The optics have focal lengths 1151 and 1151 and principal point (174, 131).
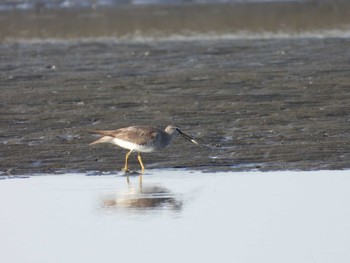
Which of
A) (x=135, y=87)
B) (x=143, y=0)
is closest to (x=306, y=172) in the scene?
(x=135, y=87)

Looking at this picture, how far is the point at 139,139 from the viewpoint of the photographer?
1233 cm

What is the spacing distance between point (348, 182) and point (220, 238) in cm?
248

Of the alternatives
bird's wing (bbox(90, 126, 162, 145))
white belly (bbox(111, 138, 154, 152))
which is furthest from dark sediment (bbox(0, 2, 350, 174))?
bird's wing (bbox(90, 126, 162, 145))

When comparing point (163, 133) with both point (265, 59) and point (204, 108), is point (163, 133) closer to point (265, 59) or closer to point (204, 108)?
point (204, 108)

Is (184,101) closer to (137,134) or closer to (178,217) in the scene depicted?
(137,134)

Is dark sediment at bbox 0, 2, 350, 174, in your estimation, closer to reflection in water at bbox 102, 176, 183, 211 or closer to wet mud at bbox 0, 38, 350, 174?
wet mud at bbox 0, 38, 350, 174

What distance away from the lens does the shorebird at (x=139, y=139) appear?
40.3ft

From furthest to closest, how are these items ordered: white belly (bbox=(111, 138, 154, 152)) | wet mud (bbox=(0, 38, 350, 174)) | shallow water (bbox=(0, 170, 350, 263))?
wet mud (bbox=(0, 38, 350, 174)) < white belly (bbox=(111, 138, 154, 152)) < shallow water (bbox=(0, 170, 350, 263))

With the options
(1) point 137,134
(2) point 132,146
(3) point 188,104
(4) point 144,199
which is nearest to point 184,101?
(3) point 188,104

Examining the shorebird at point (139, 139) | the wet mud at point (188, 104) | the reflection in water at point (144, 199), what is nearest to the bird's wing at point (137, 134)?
the shorebird at point (139, 139)

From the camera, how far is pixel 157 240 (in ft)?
29.8

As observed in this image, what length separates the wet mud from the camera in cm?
1263

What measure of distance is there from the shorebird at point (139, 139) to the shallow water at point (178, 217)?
1.16 feet

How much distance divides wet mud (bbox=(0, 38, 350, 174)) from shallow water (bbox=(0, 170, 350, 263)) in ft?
2.51
